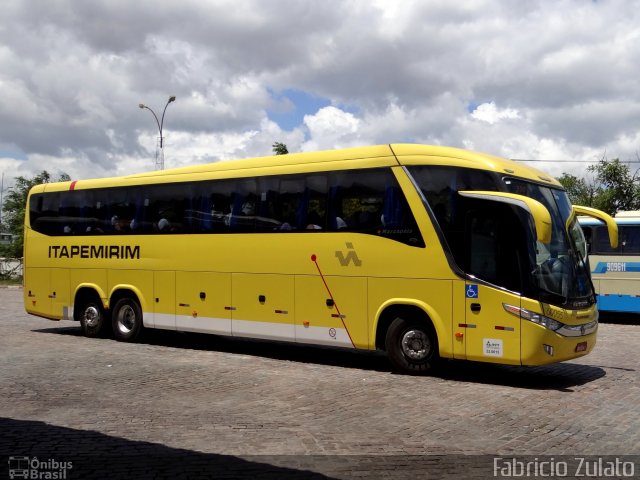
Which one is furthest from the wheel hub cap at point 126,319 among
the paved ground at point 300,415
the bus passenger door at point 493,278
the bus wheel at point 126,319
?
the bus passenger door at point 493,278

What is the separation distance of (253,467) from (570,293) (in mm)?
6067

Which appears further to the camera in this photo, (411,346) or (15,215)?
(15,215)

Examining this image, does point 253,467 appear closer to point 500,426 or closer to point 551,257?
point 500,426

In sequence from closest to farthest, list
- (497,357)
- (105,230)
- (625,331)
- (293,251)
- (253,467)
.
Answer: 1. (253,467)
2. (497,357)
3. (293,251)
4. (105,230)
5. (625,331)

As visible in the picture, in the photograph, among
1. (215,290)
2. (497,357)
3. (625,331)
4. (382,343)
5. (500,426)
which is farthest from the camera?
(625,331)

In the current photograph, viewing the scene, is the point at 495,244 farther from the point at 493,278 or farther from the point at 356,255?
the point at 356,255

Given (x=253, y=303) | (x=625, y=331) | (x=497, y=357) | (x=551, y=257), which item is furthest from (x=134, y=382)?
(x=625, y=331)

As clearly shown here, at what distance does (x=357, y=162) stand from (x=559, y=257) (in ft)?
11.7

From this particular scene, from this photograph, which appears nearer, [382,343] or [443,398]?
[443,398]

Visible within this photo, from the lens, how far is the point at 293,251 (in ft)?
41.2

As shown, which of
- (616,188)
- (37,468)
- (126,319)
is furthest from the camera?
(616,188)

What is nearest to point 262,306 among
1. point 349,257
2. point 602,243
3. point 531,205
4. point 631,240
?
point 349,257

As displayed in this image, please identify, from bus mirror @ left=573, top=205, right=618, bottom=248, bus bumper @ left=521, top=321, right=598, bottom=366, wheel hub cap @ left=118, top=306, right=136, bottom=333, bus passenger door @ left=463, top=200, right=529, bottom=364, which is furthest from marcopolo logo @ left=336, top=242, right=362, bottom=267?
wheel hub cap @ left=118, top=306, right=136, bottom=333

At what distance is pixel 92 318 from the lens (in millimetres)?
16453
